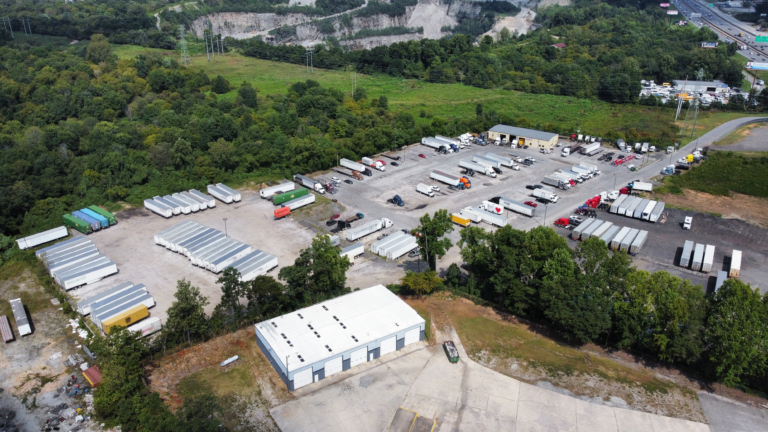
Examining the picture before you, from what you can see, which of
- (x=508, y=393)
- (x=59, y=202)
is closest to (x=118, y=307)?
(x=59, y=202)

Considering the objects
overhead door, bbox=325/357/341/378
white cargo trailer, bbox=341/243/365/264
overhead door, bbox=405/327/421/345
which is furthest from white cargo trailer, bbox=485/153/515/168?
A: overhead door, bbox=325/357/341/378

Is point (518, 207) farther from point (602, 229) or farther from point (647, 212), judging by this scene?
point (647, 212)

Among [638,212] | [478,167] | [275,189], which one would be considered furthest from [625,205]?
[275,189]

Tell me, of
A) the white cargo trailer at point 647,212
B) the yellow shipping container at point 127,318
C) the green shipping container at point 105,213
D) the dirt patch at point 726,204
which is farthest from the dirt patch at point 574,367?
the green shipping container at point 105,213

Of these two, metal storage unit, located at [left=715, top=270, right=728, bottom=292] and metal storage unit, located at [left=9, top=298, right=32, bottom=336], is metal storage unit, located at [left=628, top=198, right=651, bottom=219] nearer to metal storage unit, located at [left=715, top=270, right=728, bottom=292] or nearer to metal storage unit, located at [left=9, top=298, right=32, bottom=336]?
metal storage unit, located at [left=715, top=270, right=728, bottom=292]

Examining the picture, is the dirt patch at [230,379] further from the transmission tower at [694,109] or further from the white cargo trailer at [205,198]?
the transmission tower at [694,109]
